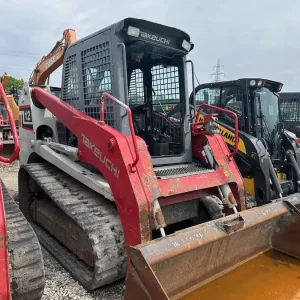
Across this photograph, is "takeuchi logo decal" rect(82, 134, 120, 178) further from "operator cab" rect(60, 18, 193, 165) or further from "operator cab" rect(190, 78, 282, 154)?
"operator cab" rect(190, 78, 282, 154)

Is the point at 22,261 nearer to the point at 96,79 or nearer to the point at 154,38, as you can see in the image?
Result: the point at 96,79

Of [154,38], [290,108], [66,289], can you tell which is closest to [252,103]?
[154,38]

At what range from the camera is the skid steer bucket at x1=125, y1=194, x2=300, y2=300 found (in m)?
2.41

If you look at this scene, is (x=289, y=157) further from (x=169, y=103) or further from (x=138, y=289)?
(x=138, y=289)

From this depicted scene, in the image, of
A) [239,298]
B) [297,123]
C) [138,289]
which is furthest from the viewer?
[297,123]

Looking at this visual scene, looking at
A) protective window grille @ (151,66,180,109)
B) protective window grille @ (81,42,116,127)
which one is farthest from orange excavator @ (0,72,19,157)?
protective window grille @ (151,66,180,109)

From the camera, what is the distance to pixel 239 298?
9.43ft

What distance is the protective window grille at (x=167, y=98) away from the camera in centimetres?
446

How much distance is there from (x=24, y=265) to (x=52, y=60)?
5.38 m

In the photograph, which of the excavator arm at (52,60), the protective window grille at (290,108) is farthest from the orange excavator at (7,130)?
the protective window grille at (290,108)

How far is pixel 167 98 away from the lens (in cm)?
457

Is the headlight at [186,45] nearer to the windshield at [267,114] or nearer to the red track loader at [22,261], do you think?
the red track loader at [22,261]

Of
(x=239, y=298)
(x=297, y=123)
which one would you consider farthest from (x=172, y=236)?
(x=297, y=123)

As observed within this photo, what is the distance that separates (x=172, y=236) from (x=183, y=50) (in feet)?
7.94
